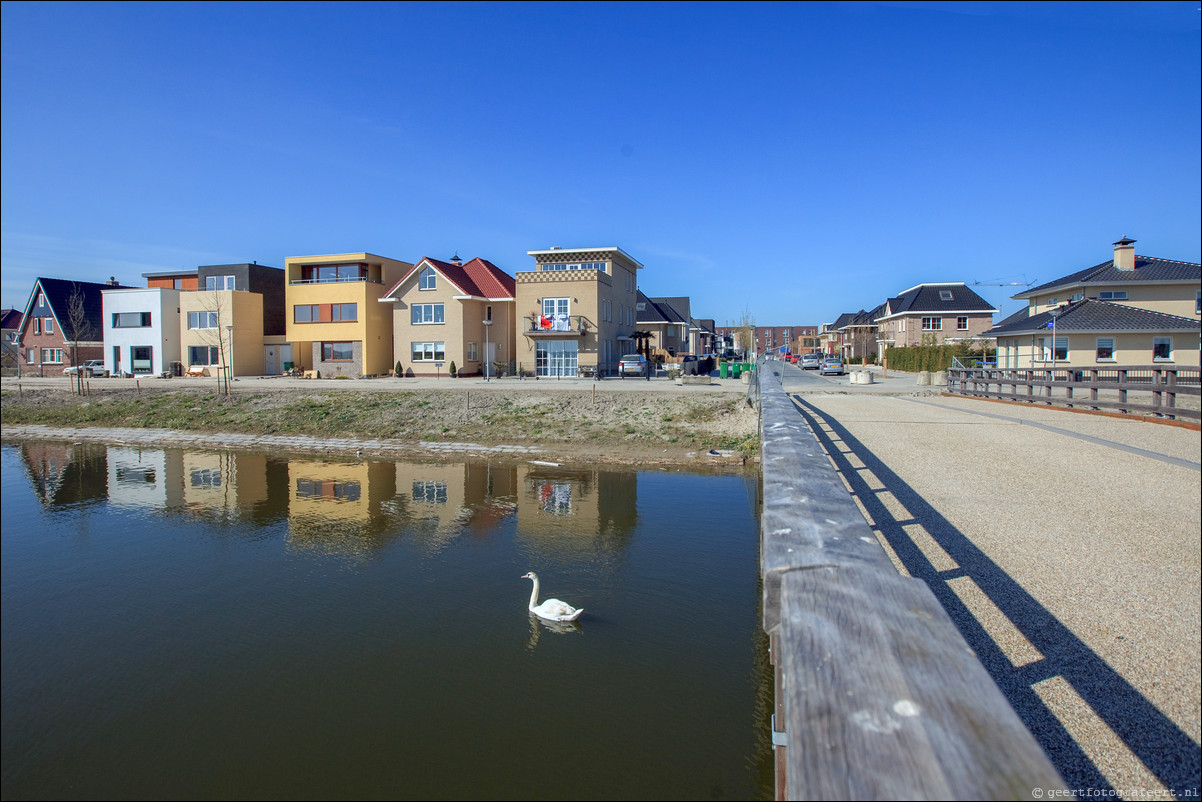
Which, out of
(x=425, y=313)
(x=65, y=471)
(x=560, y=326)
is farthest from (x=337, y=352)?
(x=65, y=471)

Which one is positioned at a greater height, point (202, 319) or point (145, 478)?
point (202, 319)

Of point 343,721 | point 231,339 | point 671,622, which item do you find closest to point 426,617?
point 343,721

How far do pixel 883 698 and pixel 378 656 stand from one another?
6.65m

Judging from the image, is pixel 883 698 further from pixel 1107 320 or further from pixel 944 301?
pixel 944 301

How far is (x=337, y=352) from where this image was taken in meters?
41.2

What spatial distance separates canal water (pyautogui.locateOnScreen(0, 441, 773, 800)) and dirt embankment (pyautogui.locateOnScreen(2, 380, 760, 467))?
23.7 ft

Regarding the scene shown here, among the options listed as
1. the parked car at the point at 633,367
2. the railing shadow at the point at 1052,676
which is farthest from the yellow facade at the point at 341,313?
the railing shadow at the point at 1052,676

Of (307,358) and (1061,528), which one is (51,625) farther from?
(307,358)

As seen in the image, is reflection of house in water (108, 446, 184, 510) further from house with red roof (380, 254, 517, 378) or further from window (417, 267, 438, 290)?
window (417, 267, 438, 290)

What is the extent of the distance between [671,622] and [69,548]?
343 inches

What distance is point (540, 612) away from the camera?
7707mm

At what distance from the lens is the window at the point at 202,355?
43.1 meters

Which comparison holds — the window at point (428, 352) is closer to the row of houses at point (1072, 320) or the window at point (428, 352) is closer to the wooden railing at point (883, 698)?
the row of houses at point (1072, 320)

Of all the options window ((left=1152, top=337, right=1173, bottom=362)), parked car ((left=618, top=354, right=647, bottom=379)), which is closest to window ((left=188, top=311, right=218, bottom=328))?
parked car ((left=618, top=354, right=647, bottom=379))
